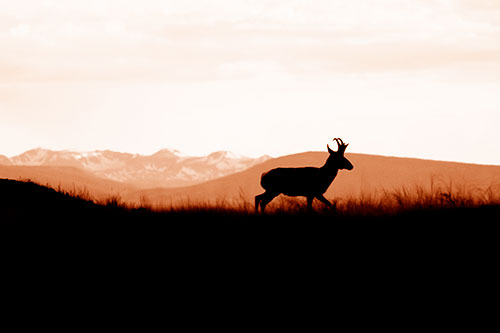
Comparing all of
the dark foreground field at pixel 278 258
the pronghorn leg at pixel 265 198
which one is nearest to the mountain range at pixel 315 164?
the pronghorn leg at pixel 265 198

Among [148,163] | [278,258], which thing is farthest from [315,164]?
[148,163]

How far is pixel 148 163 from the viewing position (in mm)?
98188

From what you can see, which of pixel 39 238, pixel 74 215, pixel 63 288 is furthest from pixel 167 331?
pixel 74 215

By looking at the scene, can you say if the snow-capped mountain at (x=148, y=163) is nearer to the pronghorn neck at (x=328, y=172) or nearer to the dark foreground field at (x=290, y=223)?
the pronghorn neck at (x=328, y=172)

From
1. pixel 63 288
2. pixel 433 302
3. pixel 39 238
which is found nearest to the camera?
pixel 433 302

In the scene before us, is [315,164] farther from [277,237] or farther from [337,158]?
[277,237]

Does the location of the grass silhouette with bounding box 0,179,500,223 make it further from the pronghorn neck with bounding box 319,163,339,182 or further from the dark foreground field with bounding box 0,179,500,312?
the pronghorn neck with bounding box 319,163,339,182

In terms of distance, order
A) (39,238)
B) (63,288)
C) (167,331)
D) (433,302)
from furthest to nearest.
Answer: (39,238), (63,288), (433,302), (167,331)

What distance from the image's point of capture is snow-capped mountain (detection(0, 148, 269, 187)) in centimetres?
8750

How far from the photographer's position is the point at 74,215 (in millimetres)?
7797

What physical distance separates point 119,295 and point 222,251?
1.09 metres

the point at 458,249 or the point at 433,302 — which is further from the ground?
the point at 458,249

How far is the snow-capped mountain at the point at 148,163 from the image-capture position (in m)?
87.5

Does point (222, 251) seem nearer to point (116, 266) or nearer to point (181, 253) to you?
point (181, 253)
